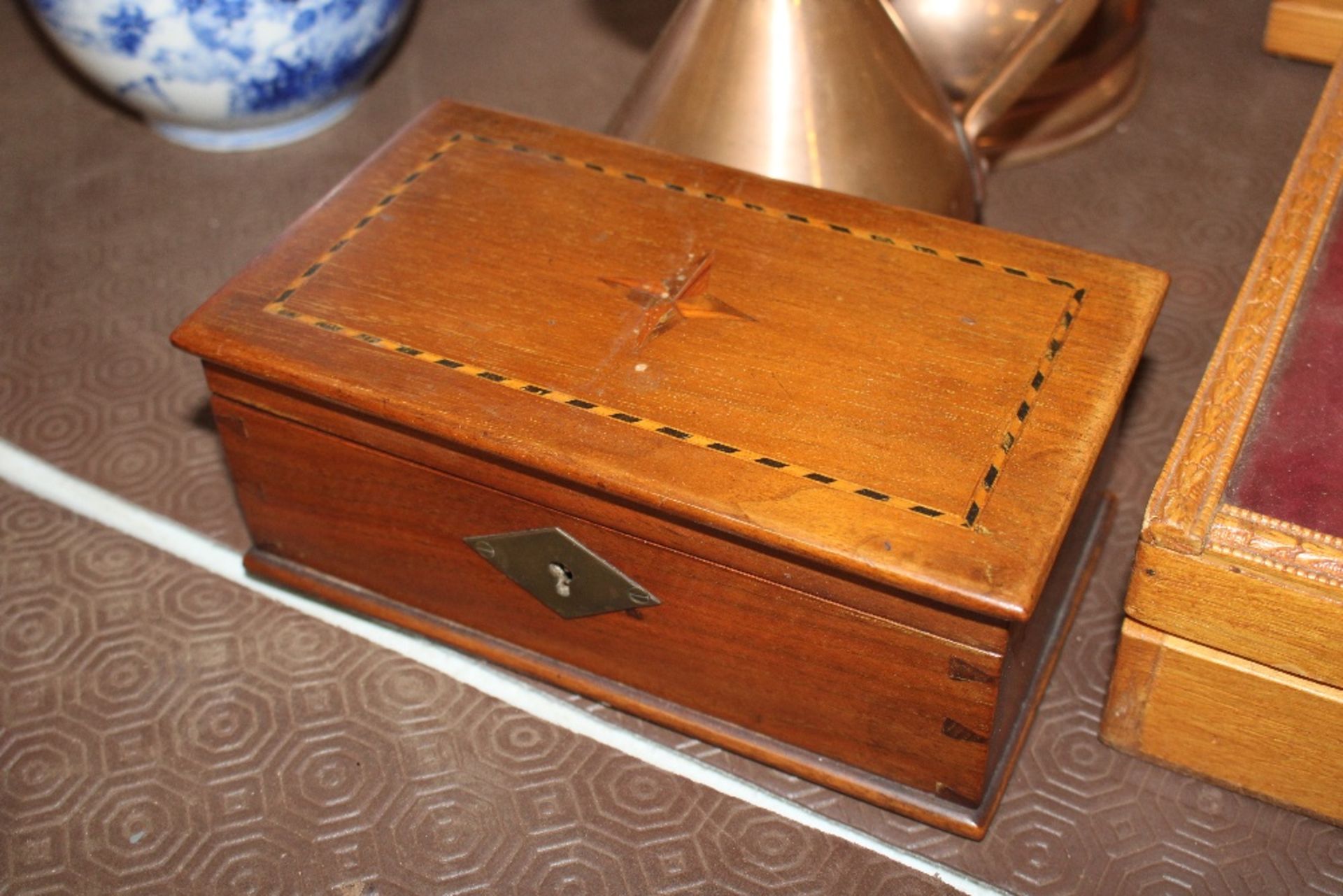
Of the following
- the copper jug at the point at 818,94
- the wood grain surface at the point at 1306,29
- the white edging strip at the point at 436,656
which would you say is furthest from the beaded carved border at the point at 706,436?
the wood grain surface at the point at 1306,29

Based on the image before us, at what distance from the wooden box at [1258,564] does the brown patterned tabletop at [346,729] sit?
6cm

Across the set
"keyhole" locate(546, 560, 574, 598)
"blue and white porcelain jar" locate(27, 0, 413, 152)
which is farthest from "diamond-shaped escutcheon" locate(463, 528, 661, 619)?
"blue and white porcelain jar" locate(27, 0, 413, 152)

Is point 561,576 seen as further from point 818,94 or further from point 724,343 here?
point 818,94

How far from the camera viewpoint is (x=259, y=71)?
1482 mm

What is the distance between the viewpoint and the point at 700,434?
919 mm

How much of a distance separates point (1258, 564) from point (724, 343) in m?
0.36

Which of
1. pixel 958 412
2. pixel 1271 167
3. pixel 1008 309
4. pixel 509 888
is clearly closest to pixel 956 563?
pixel 958 412

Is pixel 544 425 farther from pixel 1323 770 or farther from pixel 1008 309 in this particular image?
pixel 1323 770

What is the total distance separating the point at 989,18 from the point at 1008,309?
22.1 inches

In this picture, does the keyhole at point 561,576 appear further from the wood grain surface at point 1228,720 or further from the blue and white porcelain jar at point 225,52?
the blue and white porcelain jar at point 225,52

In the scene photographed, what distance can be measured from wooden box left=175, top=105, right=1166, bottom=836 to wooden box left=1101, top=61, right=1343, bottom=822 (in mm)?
66

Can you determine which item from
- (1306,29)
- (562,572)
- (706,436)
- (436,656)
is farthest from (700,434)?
(1306,29)

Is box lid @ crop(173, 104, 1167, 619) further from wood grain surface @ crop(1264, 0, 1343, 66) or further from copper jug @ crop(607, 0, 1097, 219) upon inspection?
wood grain surface @ crop(1264, 0, 1343, 66)

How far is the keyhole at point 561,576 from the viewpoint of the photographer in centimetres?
99
